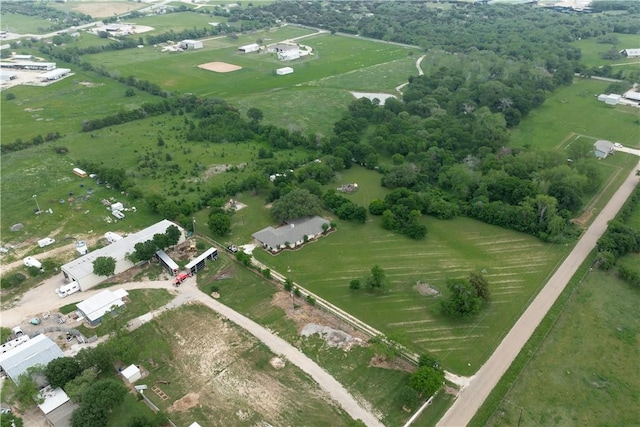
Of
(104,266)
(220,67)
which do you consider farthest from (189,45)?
(104,266)

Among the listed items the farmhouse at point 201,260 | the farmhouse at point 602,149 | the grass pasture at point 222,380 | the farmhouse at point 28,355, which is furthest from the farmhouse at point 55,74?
the farmhouse at point 602,149

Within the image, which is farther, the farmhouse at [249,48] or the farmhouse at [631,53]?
the farmhouse at [249,48]

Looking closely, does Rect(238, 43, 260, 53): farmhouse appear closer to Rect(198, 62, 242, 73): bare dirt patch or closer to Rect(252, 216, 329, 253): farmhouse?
Rect(198, 62, 242, 73): bare dirt patch

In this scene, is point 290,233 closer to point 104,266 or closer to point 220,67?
point 104,266

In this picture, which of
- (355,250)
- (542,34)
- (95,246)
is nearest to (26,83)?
(95,246)

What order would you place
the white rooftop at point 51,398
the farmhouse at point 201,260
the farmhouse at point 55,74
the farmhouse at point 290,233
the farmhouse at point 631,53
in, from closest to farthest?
the white rooftop at point 51,398 → the farmhouse at point 201,260 → the farmhouse at point 290,233 → the farmhouse at point 55,74 → the farmhouse at point 631,53

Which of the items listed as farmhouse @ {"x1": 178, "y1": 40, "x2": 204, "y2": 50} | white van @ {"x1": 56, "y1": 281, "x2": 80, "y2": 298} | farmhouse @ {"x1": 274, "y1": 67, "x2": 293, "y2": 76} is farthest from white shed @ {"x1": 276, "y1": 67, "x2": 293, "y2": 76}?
white van @ {"x1": 56, "y1": 281, "x2": 80, "y2": 298}

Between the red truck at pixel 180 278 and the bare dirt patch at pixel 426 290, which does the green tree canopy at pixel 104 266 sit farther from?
the bare dirt patch at pixel 426 290
